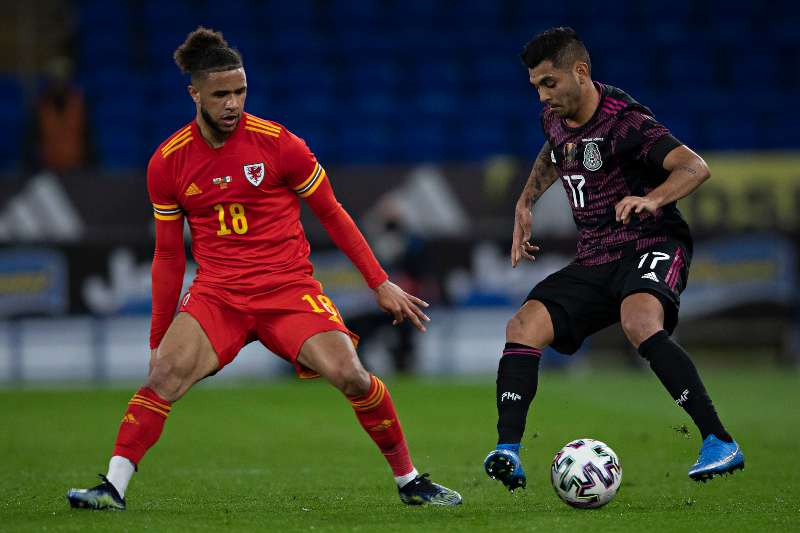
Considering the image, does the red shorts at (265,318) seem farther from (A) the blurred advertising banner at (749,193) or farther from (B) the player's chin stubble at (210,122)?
(A) the blurred advertising banner at (749,193)

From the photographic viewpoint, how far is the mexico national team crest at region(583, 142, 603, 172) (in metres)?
6.39

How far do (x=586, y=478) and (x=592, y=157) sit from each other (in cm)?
158

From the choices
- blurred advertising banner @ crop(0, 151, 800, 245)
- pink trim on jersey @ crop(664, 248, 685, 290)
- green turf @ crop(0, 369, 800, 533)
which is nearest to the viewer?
green turf @ crop(0, 369, 800, 533)

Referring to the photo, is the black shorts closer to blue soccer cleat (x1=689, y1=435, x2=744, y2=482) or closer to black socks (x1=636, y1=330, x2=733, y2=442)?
black socks (x1=636, y1=330, x2=733, y2=442)

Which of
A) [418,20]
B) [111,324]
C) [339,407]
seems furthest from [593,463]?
[418,20]

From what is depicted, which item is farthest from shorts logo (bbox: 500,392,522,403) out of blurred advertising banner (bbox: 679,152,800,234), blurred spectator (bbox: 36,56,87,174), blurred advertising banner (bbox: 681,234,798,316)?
blurred spectator (bbox: 36,56,87,174)

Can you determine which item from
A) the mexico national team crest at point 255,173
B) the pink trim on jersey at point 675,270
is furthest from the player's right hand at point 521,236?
the mexico national team crest at point 255,173

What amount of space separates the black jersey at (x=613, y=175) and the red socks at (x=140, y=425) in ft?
7.36

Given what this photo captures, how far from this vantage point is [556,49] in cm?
630

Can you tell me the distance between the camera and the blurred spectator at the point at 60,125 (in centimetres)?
1617

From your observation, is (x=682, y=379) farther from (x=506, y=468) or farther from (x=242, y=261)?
(x=242, y=261)

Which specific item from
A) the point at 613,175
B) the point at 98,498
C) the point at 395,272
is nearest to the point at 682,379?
the point at 613,175

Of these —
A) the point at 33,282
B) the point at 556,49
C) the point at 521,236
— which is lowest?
the point at 33,282

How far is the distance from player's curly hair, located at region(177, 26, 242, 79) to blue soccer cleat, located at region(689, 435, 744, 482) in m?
2.76
